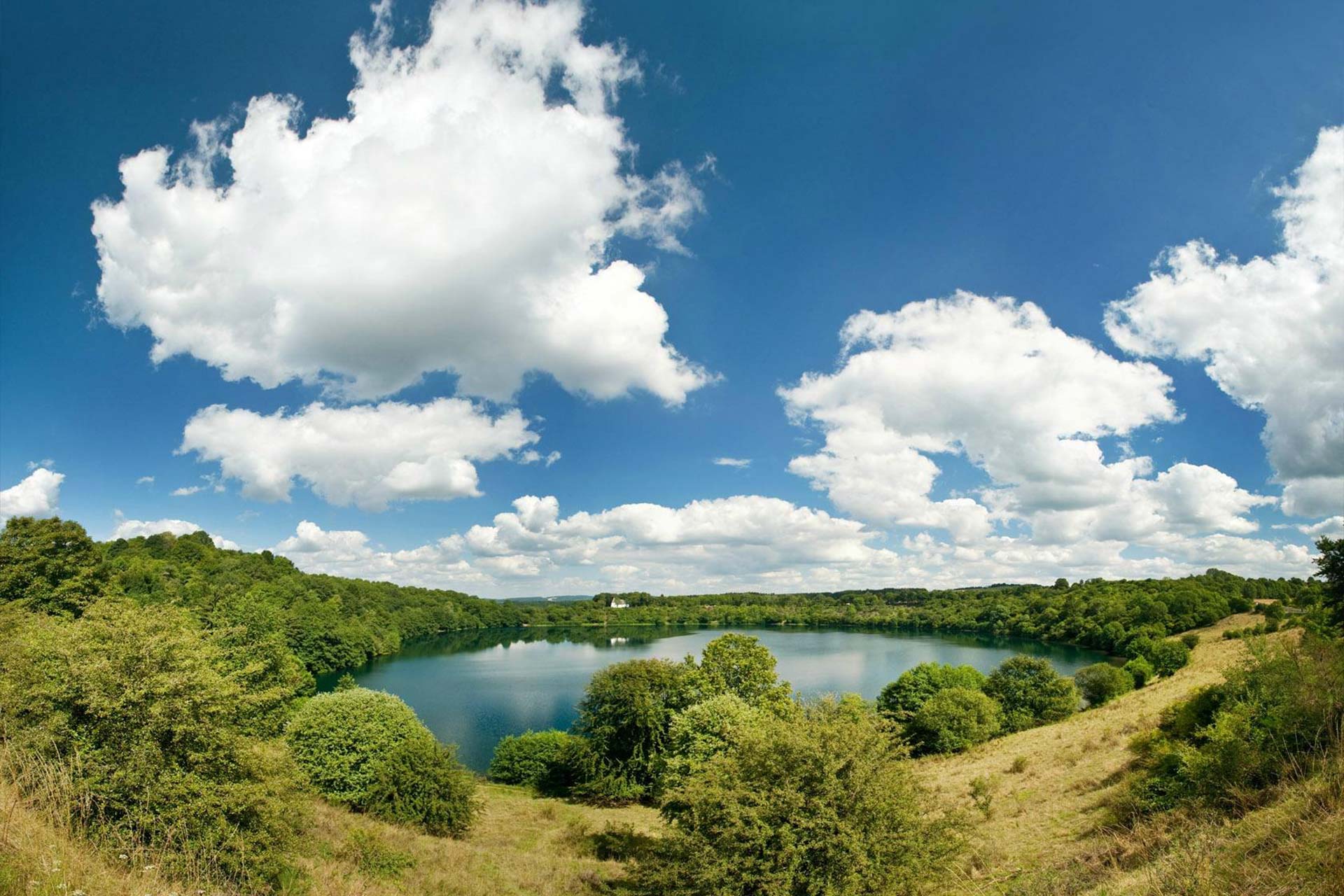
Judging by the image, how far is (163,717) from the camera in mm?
13102

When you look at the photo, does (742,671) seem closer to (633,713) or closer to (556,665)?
(633,713)

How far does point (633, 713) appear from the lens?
3173 cm

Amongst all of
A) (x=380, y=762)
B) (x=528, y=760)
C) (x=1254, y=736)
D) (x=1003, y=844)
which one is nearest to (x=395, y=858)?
(x=380, y=762)

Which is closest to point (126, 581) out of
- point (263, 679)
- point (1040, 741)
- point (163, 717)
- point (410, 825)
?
point (263, 679)

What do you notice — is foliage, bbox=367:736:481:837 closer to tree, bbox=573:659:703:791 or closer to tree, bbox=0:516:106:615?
tree, bbox=573:659:703:791

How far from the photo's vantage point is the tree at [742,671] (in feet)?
91.7

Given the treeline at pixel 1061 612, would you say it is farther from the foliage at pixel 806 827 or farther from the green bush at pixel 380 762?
the green bush at pixel 380 762

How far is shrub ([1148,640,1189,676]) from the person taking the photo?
160ft

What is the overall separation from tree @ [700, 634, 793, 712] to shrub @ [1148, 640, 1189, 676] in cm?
4114

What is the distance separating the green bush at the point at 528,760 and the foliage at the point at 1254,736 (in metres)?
26.4

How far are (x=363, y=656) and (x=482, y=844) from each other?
7565cm

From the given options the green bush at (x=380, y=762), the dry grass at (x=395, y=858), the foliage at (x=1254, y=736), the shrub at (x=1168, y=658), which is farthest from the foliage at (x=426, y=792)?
the shrub at (x=1168, y=658)

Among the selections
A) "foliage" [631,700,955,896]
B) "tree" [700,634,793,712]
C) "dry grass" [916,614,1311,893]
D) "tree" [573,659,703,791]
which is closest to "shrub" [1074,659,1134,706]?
"dry grass" [916,614,1311,893]

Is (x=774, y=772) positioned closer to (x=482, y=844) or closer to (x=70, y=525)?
(x=482, y=844)
